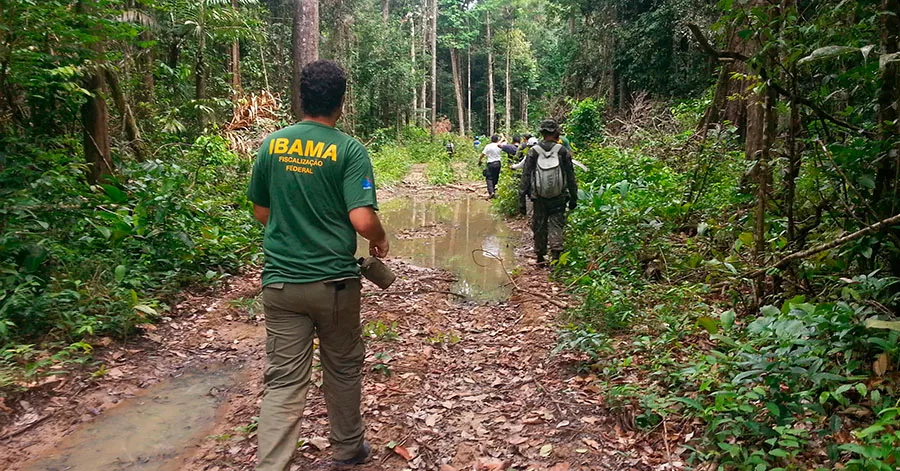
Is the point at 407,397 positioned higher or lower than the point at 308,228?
lower

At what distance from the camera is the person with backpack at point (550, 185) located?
7.82m

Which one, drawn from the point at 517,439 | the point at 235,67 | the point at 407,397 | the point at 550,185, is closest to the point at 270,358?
the point at 407,397

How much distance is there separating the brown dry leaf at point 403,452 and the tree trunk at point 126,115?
714 centimetres

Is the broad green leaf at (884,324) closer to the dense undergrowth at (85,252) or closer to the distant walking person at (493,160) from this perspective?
the dense undergrowth at (85,252)

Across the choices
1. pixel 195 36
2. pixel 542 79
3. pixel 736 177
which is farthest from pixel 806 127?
pixel 542 79

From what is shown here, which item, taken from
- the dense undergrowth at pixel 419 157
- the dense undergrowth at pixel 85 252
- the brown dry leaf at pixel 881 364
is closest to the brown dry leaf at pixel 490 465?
the brown dry leaf at pixel 881 364

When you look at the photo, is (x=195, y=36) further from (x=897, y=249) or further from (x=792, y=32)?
(x=897, y=249)

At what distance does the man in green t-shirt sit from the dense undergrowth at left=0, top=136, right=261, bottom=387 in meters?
2.54

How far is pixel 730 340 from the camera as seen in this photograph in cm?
320

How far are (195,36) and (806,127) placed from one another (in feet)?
42.6

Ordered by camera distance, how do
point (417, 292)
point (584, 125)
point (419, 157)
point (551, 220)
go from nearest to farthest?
point (417, 292), point (551, 220), point (584, 125), point (419, 157)

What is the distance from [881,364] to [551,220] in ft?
18.0

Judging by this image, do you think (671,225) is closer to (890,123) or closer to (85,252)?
(890,123)

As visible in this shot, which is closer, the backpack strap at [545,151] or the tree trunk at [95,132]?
the tree trunk at [95,132]
